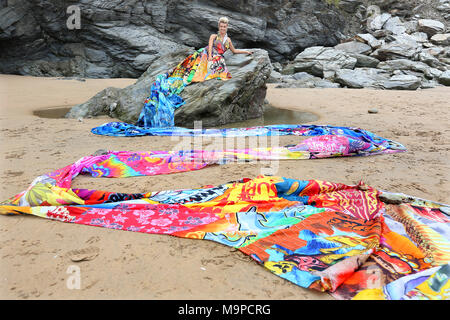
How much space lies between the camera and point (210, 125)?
18.2 feet

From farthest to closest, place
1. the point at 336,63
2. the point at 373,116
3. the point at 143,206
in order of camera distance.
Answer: the point at 336,63, the point at 373,116, the point at 143,206

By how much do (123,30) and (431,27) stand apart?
18.0m

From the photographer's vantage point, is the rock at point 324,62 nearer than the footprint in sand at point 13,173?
No

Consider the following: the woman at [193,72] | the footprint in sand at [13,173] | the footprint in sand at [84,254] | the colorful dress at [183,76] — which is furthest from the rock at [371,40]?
the footprint in sand at [84,254]

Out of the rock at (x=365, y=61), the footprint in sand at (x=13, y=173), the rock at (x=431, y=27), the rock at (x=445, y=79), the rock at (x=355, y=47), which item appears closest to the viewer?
the footprint in sand at (x=13, y=173)

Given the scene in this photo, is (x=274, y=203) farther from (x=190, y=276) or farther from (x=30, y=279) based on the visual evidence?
(x=30, y=279)

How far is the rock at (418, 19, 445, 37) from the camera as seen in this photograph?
18.0 m

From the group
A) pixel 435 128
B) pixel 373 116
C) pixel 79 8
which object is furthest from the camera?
pixel 79 8

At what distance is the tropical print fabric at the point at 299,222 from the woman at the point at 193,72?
117 inches

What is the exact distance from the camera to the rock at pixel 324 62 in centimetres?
Result: 1310

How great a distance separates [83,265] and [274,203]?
133 cm

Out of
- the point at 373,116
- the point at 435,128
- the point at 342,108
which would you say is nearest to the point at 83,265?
the point at 435,128

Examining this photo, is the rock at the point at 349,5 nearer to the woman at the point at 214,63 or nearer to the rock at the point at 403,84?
the rock at the point at 403,84

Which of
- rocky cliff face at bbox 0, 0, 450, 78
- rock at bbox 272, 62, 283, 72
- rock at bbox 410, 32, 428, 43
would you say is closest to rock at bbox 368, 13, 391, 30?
rock at bbox 410, 32, 428, 43
